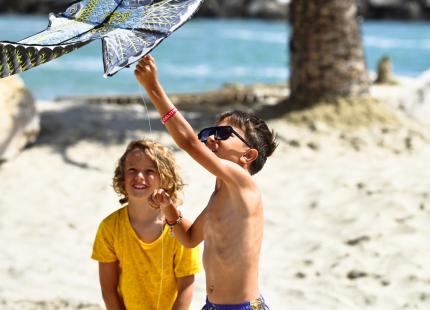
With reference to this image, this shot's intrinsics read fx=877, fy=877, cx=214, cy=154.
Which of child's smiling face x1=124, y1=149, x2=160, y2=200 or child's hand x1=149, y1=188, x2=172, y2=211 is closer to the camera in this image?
child's hand x1=149, y1=188, x2=172, y2=211

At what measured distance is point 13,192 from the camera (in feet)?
24.5

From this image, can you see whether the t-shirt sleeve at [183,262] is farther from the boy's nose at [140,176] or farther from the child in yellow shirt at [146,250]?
the boy's nose at [140,176]

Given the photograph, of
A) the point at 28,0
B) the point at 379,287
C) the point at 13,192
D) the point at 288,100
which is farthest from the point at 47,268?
the point at 28,0

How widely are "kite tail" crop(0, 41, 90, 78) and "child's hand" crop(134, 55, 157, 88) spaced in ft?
0.96

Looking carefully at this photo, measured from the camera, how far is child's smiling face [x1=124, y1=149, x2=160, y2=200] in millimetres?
3762

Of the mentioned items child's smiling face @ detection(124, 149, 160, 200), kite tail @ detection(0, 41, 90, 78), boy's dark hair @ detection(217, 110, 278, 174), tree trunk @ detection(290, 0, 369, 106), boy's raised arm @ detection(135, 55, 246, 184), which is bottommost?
tree trunk @ detection(290, 0, 369, 106)

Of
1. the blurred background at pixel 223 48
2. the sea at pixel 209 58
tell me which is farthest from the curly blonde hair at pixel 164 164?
the blurred background at pixel 223 48

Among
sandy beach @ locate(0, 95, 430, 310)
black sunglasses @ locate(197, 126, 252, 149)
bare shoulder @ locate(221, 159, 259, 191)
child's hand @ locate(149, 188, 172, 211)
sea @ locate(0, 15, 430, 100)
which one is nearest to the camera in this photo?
bare shoulder @ locate(221, 159, 259, 191)

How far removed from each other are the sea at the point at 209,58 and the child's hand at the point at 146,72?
39.8ft

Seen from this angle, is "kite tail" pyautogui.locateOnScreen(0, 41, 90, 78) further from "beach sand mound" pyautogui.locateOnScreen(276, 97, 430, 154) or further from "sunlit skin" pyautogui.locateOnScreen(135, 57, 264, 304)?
"beach sand mound" pyautogui.locateOnScreen(276, 97, 430, 154)

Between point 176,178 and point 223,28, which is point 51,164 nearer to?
point 176,178

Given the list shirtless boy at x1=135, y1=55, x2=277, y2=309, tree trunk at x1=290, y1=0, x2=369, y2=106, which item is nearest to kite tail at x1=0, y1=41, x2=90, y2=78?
shirtless boy at x1=135, y1=55, x2=277, y2=309

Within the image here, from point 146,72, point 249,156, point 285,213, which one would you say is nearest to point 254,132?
point 249,156

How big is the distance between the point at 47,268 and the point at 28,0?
35.2 meters
